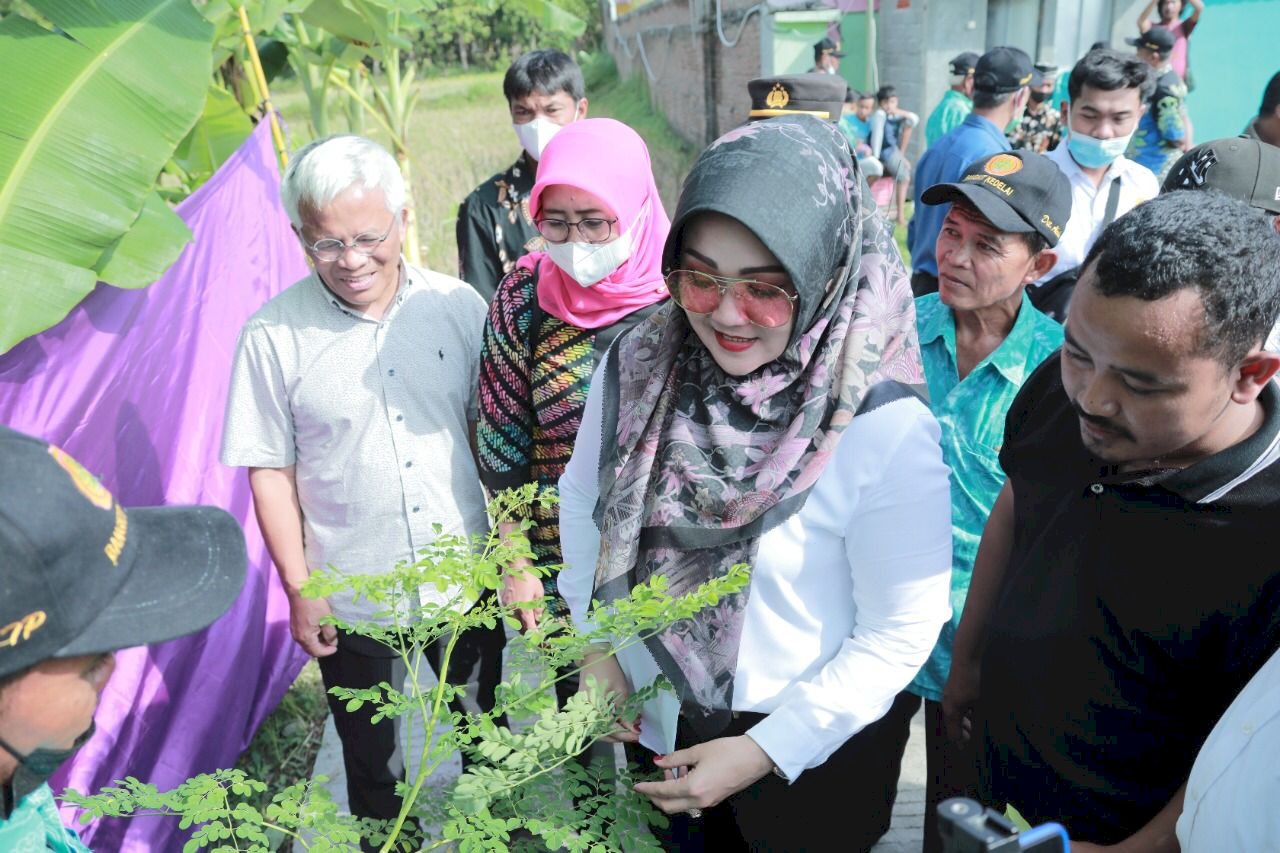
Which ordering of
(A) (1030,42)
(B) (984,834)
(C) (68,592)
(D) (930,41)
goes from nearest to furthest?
1. (B) (984,834)
2. (C) (68,592)
3. (D) (930,41)
4. (A) (1030,42)

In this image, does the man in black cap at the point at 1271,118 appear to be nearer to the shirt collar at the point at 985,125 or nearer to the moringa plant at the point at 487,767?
the shirt collar at the point at 985,125

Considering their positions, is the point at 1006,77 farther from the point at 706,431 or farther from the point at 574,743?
the point at 574,743

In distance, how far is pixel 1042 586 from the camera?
168 cm

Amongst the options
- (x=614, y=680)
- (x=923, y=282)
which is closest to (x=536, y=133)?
(x=923, y=282)

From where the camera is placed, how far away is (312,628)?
254 cm

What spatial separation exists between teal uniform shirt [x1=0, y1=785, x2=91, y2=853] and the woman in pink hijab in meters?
1.09

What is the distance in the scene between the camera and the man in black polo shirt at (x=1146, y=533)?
1.40 metres

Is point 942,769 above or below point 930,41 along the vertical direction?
below

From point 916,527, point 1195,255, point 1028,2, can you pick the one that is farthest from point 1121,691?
point 1028,2

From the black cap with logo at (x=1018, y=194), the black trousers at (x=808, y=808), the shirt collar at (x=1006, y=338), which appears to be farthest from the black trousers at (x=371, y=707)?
the black cap with logo at (x=1018, y=194)

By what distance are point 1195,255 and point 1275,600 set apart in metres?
0.49

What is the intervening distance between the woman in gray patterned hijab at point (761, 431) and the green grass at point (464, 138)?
20.0 ft

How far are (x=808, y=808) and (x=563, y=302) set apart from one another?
4.07 feet

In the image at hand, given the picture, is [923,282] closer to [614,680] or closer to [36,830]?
[614,680]
